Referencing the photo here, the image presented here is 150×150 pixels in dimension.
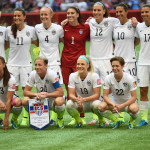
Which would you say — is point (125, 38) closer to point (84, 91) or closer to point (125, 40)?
point (125, 40)

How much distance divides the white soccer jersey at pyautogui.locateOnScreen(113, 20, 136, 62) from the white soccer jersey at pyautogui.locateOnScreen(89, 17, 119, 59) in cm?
12

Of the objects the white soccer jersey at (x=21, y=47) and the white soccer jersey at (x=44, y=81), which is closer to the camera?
the white soccer jersey at (x=44, y=81)

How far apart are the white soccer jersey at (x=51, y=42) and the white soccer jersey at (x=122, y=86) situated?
1290mm

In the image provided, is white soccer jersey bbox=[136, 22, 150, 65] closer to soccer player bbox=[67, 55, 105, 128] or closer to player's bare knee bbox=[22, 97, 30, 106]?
soccer player bbox=[67, 55, 105, 128]

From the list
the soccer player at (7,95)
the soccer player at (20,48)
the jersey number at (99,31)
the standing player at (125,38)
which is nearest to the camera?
the soccer player at (7,95)

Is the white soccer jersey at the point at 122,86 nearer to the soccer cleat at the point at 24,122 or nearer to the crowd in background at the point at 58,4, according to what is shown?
the soccer cleat at the point at 24,122

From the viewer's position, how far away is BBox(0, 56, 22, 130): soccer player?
7414mm

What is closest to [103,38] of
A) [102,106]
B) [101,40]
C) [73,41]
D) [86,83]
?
[101,40]

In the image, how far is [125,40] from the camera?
817 centimetres

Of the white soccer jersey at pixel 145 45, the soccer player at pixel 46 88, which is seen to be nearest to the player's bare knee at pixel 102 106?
the soccer player at pixel 46 88

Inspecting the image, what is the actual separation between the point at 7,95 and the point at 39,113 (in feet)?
1.93

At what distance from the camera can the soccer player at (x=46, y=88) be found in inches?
294

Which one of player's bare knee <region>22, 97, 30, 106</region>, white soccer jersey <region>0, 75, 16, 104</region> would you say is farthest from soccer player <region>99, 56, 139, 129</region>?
white soccer jersey <region>0, 75, 16, 104</region>

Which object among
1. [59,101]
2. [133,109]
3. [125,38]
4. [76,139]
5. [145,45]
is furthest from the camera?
[125,38]
